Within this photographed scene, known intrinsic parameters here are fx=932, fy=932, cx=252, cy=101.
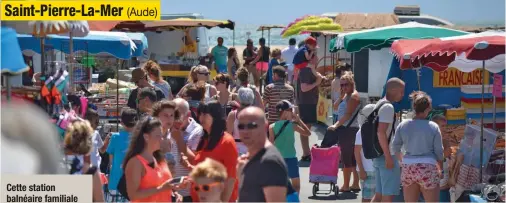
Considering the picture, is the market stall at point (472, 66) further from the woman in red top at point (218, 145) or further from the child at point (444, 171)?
the woman in red top at point (218, 145)

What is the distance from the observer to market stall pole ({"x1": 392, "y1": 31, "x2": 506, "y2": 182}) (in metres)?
8.91

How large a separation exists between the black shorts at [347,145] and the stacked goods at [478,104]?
5.92 feet

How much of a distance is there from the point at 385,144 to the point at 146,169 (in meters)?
3.05

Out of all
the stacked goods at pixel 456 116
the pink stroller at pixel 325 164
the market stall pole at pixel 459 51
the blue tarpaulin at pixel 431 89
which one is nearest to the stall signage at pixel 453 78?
the blue tarpaulin at pixel 431 89

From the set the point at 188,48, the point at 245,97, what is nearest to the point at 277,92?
the point at 245,97

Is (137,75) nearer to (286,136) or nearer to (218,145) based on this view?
(286,136)

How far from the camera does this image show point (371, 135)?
9.20 meters

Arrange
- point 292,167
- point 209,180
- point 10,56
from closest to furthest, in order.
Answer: point 209,180 < point 10,56 < point 292,167

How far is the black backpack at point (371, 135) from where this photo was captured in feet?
29.7

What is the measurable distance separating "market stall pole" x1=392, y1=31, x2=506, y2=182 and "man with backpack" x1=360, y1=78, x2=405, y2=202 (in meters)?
0.73

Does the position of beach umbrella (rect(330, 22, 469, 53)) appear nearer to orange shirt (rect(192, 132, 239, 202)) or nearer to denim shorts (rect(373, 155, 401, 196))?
denim shorts (rect(373, 155, 401, 196))

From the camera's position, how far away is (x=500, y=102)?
480 inches

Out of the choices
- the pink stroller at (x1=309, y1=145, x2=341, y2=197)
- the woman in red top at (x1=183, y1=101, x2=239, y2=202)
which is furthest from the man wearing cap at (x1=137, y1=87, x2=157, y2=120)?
the pink stroller at (x1=309, y1=145, x2=341, y2=197)

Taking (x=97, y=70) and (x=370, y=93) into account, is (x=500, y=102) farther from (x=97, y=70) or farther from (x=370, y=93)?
(x=97, y=70)
